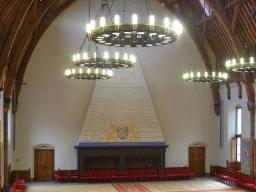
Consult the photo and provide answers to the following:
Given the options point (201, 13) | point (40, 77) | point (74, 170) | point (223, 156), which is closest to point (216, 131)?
point (223, 156)

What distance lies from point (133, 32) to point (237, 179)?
510 inches

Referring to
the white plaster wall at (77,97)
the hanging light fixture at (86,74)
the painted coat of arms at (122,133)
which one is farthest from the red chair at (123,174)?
the hanging light fixture at (86,74)

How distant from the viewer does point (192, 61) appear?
21.8 meters

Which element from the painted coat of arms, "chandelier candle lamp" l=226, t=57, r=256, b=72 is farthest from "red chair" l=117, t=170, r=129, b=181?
"chandelier candle lamp" l=226, t=57, r=256, b=72

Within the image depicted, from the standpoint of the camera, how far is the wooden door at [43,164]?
20234 mm

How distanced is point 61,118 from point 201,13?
9190 mm

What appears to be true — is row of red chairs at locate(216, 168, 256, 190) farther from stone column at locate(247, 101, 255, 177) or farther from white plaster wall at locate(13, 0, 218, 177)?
white plaster wall at locate(13, 0, 218, 177)

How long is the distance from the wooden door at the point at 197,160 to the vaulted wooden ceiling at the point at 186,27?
4.54 metres

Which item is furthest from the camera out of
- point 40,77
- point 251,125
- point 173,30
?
point 40,77

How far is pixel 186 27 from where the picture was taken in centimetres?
2116

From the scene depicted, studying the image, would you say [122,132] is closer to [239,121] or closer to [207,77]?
[207,77]

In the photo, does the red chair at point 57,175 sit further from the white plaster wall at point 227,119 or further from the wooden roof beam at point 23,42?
the white plaster wall at point 227,119

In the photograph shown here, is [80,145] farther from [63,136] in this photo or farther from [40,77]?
[40,77]

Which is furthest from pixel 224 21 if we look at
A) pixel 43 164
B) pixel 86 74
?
pixel 43 164
